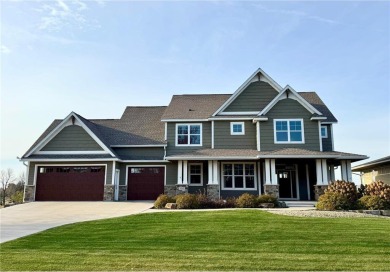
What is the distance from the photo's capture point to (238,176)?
22.2m

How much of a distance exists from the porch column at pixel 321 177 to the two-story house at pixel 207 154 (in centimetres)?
6

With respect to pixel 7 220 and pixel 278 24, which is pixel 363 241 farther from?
pixel 7 220

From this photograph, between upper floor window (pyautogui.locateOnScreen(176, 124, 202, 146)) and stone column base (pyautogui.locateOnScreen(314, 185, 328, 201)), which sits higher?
upper floor window (pyautogui.locateOnScreen(176, 124, 202, 146))

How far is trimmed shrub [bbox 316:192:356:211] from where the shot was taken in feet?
49.9

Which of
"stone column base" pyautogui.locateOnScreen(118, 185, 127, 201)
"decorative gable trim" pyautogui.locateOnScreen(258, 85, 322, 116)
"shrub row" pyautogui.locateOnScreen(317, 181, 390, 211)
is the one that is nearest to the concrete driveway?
"stone column base" pyautogui.locateOnScreen(118, 185, 127, 201)

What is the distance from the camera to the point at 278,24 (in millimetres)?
14523

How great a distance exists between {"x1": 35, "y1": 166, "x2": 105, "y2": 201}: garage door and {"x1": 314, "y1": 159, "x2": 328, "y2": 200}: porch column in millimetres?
13380

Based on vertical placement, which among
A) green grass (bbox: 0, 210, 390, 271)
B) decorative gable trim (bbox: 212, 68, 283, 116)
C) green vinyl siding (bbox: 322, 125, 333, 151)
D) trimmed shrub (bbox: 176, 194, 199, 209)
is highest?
decorative gable trim (bbox: 212, 68, 283, 116)

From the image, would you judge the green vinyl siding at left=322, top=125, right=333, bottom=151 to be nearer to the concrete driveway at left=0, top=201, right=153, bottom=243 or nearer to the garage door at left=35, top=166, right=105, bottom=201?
the concrete driveway at left=0, top=201, right=153, bottom=243

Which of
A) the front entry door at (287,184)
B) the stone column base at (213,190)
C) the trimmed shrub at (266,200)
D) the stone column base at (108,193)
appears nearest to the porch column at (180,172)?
the stone column base at (213,190)

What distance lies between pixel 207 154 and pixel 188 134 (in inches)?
119

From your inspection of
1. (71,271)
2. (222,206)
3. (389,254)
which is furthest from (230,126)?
(71,271)

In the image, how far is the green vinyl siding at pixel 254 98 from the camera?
2303 centimetres

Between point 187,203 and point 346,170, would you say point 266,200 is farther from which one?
point 346,170
